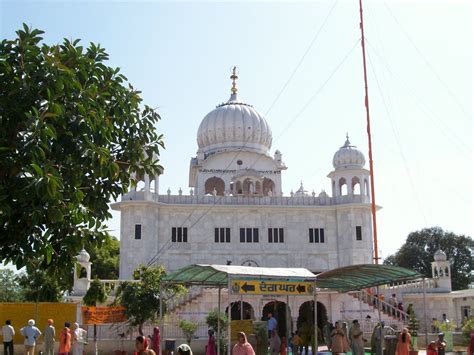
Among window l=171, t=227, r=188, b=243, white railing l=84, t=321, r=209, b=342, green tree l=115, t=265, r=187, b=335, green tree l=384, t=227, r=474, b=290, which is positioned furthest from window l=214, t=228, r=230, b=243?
green tree l=384, t=227, r=474, b=290

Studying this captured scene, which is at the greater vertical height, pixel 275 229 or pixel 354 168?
pixel 354 168

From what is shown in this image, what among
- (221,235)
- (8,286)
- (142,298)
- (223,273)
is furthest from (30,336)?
(8,286)

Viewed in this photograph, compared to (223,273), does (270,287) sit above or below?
below

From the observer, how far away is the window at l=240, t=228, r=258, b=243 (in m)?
37.8

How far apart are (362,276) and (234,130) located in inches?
1192

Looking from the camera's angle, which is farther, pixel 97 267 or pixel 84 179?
pixel 97 267

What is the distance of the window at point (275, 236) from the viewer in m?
38.2

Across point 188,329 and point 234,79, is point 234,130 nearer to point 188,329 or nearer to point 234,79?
point 234,79

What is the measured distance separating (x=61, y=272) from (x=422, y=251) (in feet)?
170

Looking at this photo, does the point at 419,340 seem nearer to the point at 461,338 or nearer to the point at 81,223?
the point at 461,338

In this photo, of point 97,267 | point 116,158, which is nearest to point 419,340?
point 116,158

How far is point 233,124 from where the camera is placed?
153ft

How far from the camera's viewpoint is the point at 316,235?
3872cm

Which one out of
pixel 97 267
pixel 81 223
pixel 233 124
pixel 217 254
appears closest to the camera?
pixel 81 223
